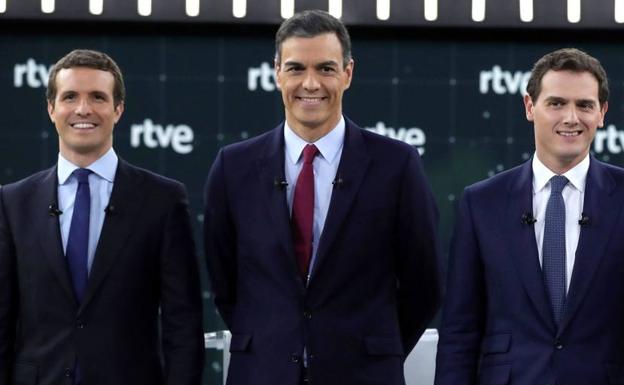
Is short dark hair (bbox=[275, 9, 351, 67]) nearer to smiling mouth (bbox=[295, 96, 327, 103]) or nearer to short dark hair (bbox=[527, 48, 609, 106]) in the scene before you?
smiling mouth (bbox=[295, 96, 327, 103])

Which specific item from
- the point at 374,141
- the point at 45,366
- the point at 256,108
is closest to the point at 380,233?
the point at 374,141

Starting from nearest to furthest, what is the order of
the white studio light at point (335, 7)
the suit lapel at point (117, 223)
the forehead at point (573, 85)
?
the forehead at point (573, 85) < the suit lapel at point (117, 223) < the white studio light at point (335, 7)

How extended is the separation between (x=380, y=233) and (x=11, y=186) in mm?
1178

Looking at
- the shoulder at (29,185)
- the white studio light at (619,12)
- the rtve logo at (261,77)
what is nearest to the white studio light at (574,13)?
the white studio light at (619,12)

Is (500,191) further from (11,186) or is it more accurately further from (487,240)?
(11,186)

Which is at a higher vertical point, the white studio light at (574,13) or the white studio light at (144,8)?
the white studio light at (144,8)

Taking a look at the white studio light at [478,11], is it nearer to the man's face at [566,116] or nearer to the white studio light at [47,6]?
the white studio light at [47,6]

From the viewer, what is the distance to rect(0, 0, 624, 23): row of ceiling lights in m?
8.19

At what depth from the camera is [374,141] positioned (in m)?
4.80

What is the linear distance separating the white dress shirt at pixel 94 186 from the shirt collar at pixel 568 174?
1282 millimetres

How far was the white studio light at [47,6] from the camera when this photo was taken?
824 cm

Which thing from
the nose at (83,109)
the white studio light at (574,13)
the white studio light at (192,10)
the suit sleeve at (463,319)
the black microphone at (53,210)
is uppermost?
the white studio light at (192,10)

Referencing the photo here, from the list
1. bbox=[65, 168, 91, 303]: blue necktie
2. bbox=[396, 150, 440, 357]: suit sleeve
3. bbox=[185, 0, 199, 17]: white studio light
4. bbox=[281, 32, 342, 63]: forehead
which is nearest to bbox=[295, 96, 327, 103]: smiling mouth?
bbox=[281, 32, 342, 63]: forehead

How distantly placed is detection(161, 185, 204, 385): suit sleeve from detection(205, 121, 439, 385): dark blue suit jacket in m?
0.11
